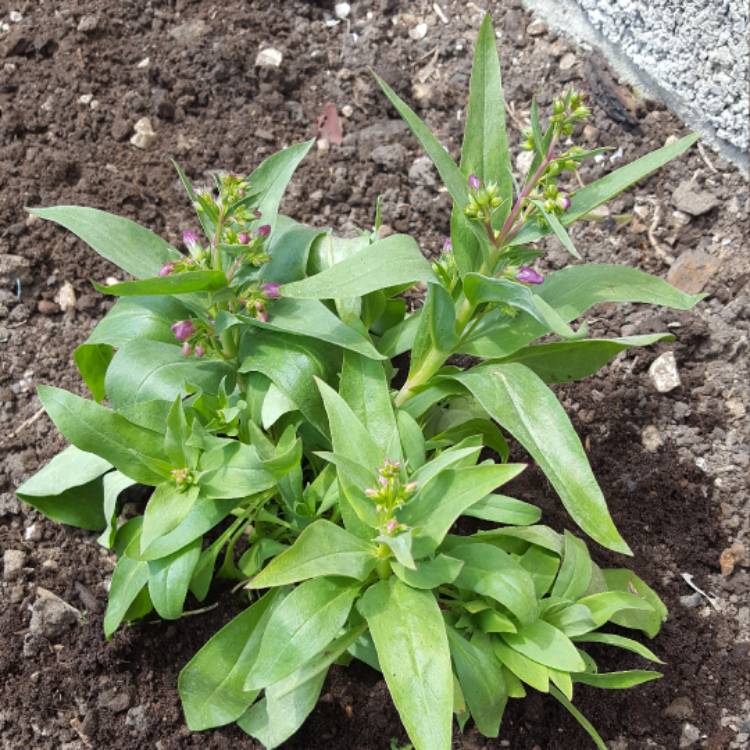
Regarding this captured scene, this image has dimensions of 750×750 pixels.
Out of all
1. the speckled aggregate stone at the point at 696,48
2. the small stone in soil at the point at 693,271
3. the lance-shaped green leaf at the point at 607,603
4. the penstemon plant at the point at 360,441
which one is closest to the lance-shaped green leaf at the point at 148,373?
the penstemon plant at the point at 360,441

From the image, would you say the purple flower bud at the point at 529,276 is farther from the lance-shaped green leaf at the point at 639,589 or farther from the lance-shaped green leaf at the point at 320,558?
the lance-shaped green leaf at the point at 639,589

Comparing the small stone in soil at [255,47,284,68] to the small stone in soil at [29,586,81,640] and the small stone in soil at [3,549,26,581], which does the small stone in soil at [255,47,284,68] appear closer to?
the small stone in soil at [3,549,26,581]

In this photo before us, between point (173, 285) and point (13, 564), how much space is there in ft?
4.17

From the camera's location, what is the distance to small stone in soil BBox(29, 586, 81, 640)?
292 cm

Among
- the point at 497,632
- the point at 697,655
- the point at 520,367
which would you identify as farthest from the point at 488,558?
the point at 697,655

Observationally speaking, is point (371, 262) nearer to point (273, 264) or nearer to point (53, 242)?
point (273, 264)

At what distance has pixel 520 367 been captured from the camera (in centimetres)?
251

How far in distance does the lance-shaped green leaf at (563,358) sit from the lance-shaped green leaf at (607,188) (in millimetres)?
414

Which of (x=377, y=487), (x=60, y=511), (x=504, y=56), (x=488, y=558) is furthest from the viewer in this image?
(x=504, y=56)

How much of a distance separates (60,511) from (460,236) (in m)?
1.51

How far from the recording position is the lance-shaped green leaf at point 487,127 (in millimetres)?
2471

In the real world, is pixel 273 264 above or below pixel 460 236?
below

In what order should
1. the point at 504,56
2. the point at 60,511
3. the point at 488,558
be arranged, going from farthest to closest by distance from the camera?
1. the point at 504,56
2. the point at 60,511
3. the point at 488,558

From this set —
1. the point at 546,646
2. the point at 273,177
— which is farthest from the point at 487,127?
the point at 546,646
